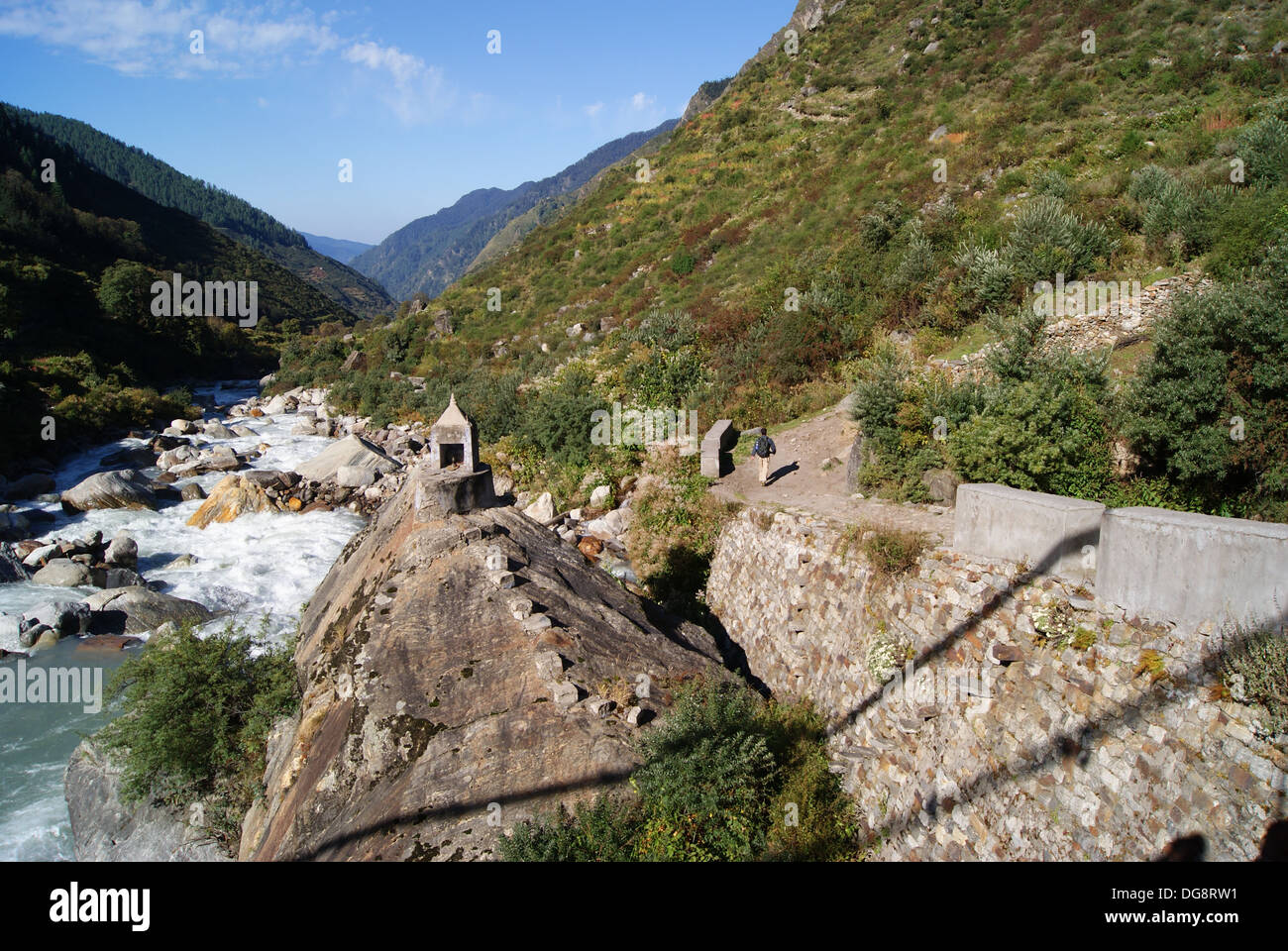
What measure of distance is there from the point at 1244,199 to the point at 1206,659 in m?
10.5

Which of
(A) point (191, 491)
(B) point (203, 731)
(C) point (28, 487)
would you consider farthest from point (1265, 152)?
(C) point (28, 487)

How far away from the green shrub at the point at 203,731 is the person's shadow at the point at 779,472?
8.15 m

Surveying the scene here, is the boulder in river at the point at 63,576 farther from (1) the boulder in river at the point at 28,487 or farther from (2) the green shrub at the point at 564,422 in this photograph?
(2) the green shrub at the point at 564,422

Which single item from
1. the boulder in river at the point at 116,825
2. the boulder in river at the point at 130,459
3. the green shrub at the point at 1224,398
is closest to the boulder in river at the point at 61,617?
the boulder in river at the point at 116,825

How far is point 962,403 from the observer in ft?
Result: 30.5

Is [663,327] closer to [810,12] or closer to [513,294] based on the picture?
[513,294]

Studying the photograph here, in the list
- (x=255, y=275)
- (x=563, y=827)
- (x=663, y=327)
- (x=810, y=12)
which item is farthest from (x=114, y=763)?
(x=255, y=275)

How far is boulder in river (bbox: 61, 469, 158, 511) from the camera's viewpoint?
2011cm

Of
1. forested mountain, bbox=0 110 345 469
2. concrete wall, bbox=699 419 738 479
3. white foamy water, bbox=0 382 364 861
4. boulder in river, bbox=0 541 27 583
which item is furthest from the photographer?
forested mountain, bbox=0 110 345 469

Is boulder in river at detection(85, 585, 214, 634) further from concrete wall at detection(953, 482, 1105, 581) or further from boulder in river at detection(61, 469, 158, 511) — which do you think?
concrete wall at detection(953, 482, 1105, 581)

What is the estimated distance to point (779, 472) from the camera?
12.3m

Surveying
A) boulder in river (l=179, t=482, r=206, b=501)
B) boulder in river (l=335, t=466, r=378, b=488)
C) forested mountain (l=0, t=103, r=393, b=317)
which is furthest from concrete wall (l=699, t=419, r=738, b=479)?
forested mountain (l=0, t=103, r=393, b=317)

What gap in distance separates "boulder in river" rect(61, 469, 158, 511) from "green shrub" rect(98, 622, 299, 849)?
1579 cm

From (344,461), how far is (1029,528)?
73.0ft
